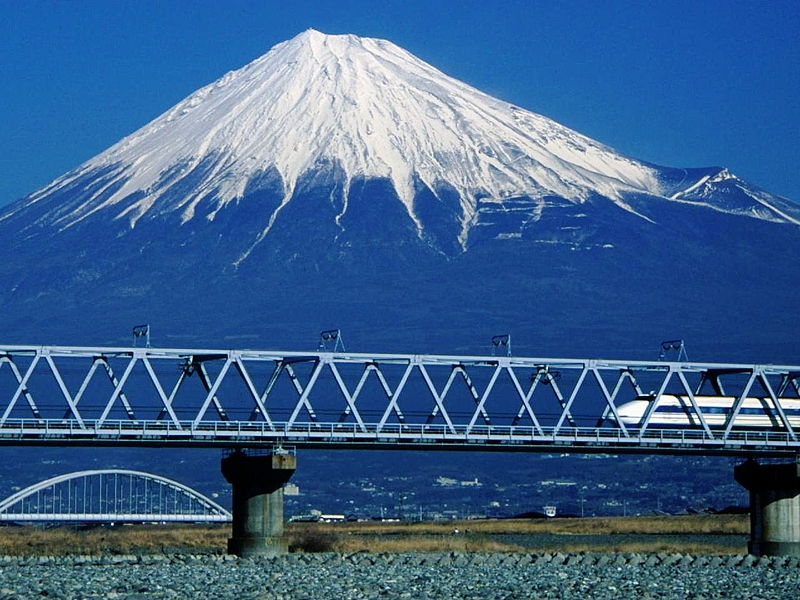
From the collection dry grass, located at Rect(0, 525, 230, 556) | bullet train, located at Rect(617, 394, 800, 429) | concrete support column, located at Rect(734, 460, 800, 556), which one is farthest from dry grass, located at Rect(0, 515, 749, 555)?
bullet train, located at Rect(617, 394, 800, 429)

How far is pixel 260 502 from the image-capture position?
268ft

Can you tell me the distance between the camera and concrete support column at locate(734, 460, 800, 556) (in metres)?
85.4

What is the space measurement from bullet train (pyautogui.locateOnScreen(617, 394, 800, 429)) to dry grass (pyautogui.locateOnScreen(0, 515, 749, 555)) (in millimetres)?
6590

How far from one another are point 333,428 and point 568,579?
25.3 meters

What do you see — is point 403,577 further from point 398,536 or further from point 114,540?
point 114,540

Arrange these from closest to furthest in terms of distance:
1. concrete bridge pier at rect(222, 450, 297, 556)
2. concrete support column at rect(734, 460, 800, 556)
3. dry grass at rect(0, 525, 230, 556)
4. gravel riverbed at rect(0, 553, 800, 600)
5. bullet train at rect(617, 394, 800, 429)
A: gravel riverbed at rect(0, 553, 800, 600) < concrete bridge pier at rect(222, 450, 297, 556) < concrete support column at rect(734, 460, 800, 556) < dry grass at rect(0, 525, 230, 556) < bullet train at rect(617, 394, 800, 429)

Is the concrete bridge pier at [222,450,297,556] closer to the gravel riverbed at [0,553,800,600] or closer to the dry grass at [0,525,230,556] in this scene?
the gravel riverbed at [0,553,800,600]

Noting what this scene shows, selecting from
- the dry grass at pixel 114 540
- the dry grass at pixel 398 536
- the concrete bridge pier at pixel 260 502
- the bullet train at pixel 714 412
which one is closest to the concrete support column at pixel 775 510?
the dry grass at pixel 398 536

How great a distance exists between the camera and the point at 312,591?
188 feet

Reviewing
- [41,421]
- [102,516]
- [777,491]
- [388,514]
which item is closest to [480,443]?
[777,491]

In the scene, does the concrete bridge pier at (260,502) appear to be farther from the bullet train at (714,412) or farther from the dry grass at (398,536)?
the bullet train at (714,412)

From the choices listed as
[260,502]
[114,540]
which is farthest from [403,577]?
[114,540]

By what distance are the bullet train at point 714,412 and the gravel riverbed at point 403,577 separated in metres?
22.5

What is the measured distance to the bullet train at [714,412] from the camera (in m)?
103
